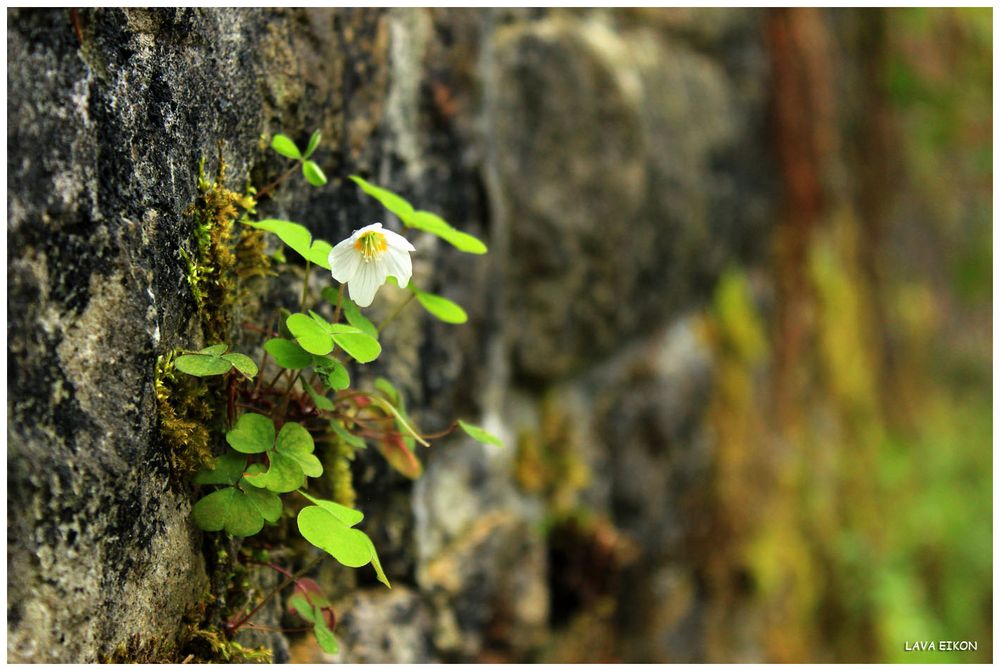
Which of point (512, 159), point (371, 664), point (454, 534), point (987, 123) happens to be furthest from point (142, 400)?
point (987, 123)

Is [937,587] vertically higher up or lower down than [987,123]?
lower down

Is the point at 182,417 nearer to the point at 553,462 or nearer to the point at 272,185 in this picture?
the point at 272,185

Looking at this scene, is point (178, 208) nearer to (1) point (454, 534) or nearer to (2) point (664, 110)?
(1) point (454, 534)

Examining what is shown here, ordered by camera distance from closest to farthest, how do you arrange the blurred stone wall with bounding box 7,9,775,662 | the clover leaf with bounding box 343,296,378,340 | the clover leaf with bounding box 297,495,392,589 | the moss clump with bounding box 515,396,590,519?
the blurred stone wall with bounding box 7,9,775,662 → the clover leaf with bounding box 297,495,392,589 → the clover leaf with bounding box 343,296,378,340 → the moss clump with bounding box 515,396,590,519

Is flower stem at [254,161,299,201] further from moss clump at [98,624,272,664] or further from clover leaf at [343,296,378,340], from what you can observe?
moss clump at [98,624,272,664]

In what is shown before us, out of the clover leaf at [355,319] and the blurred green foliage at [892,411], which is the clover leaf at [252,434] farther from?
the blurred green foliage at [892,411]

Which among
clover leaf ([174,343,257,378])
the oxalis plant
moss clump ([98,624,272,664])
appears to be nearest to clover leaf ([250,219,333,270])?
the oxalis plant

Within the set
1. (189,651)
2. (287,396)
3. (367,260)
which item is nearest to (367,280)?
(367,260)

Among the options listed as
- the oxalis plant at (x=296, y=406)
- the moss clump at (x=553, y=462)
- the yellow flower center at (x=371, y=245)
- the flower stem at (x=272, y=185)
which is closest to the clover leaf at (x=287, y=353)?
the oxalis plant at (x=296, y=406)
